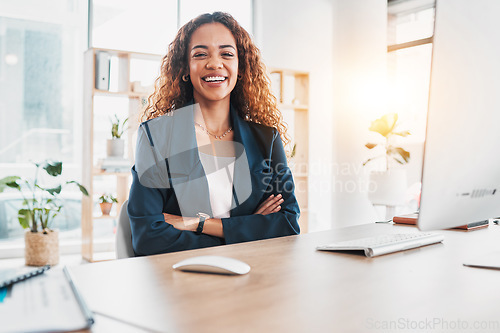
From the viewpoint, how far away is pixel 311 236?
1.42 metres

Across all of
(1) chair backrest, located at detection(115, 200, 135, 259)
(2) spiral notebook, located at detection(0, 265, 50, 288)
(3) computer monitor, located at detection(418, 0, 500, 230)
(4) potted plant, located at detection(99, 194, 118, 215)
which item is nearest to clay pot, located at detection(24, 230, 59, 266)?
(4) potted plant, located at detection(99, 194, 118, 215)

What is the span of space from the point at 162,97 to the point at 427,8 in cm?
407

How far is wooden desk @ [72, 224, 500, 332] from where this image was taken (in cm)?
66

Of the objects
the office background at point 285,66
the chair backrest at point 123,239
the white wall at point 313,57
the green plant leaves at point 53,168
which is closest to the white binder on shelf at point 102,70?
the office background at point 285,66

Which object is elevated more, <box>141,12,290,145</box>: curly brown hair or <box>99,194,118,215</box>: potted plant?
<box>141,12,290,145</box>: curly brown hair

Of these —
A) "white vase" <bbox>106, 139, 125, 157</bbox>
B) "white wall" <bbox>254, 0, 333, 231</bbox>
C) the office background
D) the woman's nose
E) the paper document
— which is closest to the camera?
the paper document

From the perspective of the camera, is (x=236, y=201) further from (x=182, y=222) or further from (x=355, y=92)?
(x=355, y=92)

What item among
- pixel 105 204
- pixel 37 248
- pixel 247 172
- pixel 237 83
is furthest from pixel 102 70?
pixel 247 172

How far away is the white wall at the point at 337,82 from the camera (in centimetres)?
517

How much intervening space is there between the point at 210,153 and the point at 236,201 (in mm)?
227

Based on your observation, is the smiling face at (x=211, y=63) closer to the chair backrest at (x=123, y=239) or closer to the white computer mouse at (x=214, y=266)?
the chair backrest at (x=123, y=239)

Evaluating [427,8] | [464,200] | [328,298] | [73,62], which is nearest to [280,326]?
[328,298]

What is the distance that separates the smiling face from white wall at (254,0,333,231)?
3.13 m

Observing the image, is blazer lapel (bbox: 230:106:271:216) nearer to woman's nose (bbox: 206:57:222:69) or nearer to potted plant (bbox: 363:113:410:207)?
woman's nose (bbox: 206:57:222:69)
